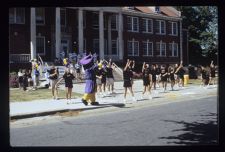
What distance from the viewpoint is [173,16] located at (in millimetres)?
44688

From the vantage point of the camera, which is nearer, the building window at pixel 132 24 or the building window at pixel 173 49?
the building window at pixel 132 24

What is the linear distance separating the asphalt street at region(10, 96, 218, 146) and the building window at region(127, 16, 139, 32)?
27675 mm

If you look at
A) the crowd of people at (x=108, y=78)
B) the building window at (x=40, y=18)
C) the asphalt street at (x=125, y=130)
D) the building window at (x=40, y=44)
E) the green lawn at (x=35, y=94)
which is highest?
the building window at (x=40, y=18)

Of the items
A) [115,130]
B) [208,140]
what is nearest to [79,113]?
[115,130]

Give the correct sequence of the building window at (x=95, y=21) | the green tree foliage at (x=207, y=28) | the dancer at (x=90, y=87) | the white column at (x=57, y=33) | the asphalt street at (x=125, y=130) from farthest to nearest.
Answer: the building window at (x=95, y=21), the white column at (x=57, y=33), the dancer at (x=90, y=87), the asphalt street at (x=125, y=130), the green tree foliage at (x=207, y=28)

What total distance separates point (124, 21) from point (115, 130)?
32.0 metres

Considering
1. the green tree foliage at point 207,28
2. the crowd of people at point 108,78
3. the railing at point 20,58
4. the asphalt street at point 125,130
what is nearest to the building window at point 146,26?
the green tree foliage at point 207,28

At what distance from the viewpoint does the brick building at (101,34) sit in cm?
→ 3169

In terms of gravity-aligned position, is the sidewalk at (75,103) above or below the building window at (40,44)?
below

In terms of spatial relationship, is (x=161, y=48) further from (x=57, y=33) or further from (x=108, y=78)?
(x=108, y=78)

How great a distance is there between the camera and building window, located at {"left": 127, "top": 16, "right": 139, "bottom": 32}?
4154 centimetres

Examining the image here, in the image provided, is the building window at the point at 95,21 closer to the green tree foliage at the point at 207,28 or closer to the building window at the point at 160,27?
the building window at the point at 160,27

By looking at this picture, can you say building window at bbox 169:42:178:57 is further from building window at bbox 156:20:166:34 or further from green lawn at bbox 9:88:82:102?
green lawn at bbox 9:88:82:102

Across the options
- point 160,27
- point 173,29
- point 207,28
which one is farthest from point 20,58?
point 173,29
